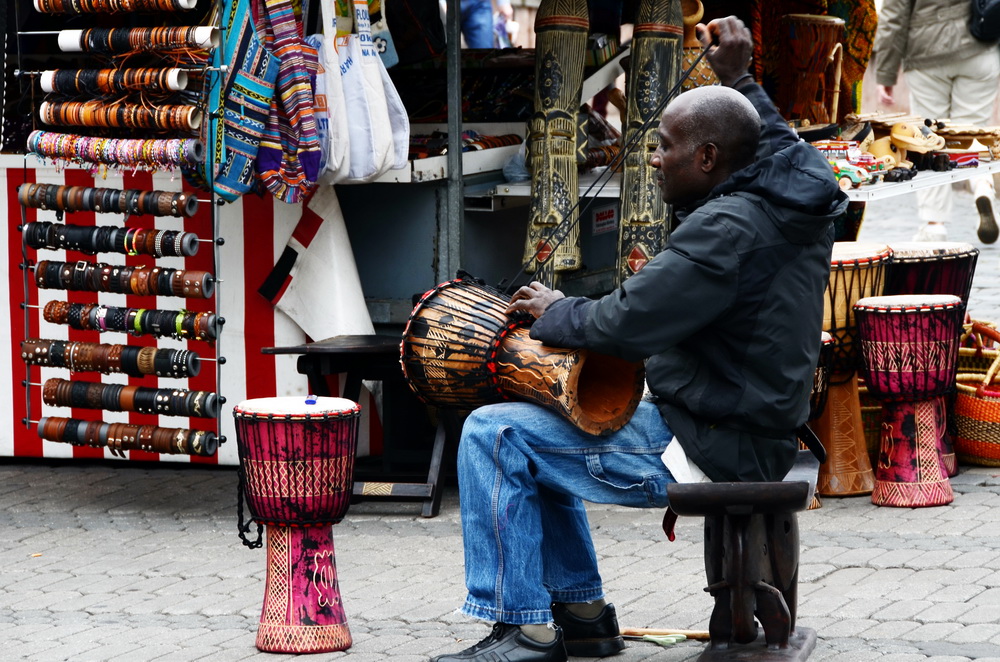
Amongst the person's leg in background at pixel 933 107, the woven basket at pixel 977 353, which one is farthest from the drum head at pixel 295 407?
the person's leg in background at pixel 933 107

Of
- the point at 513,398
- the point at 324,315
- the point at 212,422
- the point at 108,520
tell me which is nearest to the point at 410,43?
the point at 324,315

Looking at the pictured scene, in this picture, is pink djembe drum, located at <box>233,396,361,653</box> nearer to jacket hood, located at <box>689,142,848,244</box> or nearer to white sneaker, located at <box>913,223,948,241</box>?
jacket hood, located at <box>689,142,848,244</box>

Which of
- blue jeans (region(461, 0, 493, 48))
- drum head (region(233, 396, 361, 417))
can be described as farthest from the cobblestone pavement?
blue jeans (region(461, 0, 493, 48))

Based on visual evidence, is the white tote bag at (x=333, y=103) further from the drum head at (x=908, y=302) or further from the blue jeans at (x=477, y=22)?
the blue jeans at (x=477, y=22)

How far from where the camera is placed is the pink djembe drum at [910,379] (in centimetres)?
550

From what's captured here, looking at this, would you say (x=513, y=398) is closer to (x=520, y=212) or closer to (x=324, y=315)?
(x=324, y=315)

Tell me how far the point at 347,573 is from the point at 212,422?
139 centimetres

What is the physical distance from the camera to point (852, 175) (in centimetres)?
612

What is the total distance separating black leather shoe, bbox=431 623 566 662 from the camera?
12.5 feet

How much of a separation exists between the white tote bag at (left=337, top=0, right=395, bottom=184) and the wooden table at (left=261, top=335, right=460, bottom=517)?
1.94 feet

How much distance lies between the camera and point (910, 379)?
5500mm

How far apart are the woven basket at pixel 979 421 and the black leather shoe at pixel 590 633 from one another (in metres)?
2.44

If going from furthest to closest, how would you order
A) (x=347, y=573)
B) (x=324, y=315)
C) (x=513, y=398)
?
1. (x=324, y=315)
2. (x=347, y=573)
3. (x=513, y=398)

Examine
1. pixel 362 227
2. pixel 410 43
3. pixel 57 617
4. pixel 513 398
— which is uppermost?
pixel 410 43
